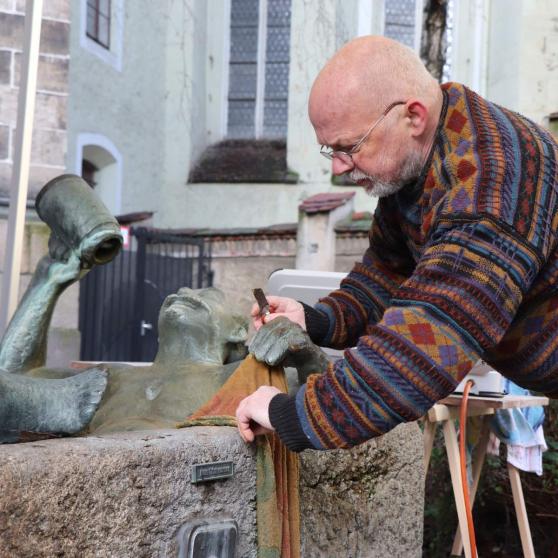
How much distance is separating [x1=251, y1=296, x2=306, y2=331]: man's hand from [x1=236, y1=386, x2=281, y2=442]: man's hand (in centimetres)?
31

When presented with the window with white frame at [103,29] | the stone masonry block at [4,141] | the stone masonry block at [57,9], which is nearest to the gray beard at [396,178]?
the stone masonry block at [4,141]

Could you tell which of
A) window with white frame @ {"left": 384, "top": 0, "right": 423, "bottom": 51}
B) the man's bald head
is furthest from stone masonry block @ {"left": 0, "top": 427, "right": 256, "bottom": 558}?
window with white frame @ {"left": 384, "top": 0, "right": 423, "bottom": 51}

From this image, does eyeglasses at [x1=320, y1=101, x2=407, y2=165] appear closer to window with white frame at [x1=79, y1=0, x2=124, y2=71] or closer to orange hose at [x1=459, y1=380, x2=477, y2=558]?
orange hose at [x1=459, y1=380, x2=477, y2=558]

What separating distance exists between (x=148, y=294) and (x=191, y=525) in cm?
801

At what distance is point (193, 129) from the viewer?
41.7 ft

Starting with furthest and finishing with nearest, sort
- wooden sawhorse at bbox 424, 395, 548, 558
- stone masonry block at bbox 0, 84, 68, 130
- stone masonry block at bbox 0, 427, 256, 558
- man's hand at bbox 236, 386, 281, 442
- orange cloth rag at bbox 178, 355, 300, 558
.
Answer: stone masonry block at bbox 0, 84, 68, 130 < wooden sawhorse at bbox 424, 395, 548, 558 < orange cloth rag at bbox 178, 355, 300, 558 < man's hand at bbox 236, 386, 281, 442 < stone masonry block at bbox 0, 427, 256, 558

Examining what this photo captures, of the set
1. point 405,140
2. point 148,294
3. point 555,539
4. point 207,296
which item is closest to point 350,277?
point 207,296

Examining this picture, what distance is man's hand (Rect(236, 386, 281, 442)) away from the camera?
172cm

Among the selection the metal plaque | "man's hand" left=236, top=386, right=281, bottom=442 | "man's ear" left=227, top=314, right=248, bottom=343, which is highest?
"man's ear" left=227, top=314, right=248, bottom=343

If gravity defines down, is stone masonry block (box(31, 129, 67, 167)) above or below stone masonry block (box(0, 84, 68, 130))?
below

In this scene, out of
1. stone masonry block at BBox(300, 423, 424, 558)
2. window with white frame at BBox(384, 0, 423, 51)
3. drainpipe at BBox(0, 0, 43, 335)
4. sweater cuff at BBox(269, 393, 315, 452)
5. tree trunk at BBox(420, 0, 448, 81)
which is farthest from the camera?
window with white frame at BBox(384, 0, 423, 51)

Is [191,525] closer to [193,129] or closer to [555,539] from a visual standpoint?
[555,539]

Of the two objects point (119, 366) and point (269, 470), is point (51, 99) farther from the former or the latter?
point (269, 470)

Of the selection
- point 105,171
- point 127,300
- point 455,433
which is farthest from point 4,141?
point 105,171
